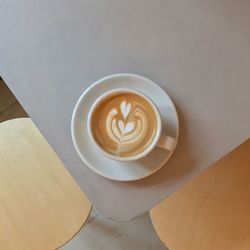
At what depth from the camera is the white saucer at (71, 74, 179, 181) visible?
0.70m

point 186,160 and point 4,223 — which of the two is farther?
point 4,223

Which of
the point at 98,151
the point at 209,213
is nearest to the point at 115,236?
the point at 209,213

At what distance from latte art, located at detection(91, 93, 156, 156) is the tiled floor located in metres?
0.69

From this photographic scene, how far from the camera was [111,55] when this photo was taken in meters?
0.72

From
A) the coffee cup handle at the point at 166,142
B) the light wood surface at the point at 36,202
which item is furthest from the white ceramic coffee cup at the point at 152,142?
the light wood surface at the point at 36,202

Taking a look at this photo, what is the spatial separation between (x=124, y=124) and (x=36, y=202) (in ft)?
1.21

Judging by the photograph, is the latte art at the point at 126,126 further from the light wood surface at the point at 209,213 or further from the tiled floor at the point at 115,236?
the tiled floor at the point at 115,236

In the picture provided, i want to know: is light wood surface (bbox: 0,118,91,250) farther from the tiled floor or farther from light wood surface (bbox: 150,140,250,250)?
the tiled floor

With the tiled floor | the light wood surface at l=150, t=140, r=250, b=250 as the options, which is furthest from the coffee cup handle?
the tiled floor

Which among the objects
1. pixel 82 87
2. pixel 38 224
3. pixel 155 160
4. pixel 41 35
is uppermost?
pixel 41 35

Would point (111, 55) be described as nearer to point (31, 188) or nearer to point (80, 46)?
point (80, 46)

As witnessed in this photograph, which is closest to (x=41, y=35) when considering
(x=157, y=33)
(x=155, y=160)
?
(x=157, y=33)

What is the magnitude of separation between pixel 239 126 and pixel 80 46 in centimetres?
35

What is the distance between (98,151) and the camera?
710 millimetres
